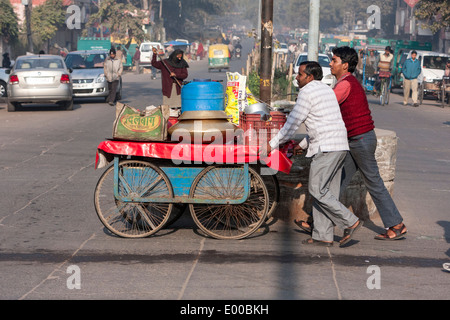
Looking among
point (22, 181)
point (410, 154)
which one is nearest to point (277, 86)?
point (410, 154)

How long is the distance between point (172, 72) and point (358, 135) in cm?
614

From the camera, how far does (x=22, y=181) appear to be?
34.1 feet

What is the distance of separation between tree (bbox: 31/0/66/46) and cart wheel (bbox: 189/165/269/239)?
4131 centimetres

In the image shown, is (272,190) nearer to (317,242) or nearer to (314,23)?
(317,242)

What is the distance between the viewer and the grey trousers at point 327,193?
268 inches

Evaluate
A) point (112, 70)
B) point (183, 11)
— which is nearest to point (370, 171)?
point (112, 70)

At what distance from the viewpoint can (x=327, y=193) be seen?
6.84 metres

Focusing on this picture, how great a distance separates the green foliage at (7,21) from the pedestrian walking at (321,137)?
35.0m

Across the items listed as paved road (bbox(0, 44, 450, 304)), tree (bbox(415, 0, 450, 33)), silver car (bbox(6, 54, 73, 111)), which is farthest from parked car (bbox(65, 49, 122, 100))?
tree (bbox(415, 0, 450, 33))

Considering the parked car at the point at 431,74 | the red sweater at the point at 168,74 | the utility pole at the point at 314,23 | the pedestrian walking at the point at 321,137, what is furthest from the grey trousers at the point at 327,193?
the parked car at the point at 431,74

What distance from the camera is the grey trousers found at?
22.3 ft

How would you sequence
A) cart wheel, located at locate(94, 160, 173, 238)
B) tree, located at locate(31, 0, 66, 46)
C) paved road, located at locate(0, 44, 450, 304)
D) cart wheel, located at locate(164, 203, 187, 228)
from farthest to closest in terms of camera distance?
1. tree, located at locate(31, 0, 66, 46)
2. cart wheel, located at locate(164, 203, 187, 228)
3. cart wheel, located at locate(94, 160, 173, 238)
4. paved road, located at locate(0, 44, 450, 304)

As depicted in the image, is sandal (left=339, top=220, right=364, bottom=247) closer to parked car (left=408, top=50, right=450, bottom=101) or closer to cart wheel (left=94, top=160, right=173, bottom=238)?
cart wheel (left=94, top=160, right=173, bottom=238)
